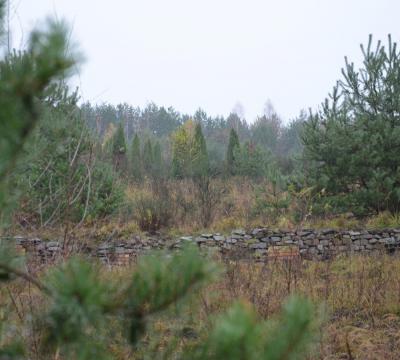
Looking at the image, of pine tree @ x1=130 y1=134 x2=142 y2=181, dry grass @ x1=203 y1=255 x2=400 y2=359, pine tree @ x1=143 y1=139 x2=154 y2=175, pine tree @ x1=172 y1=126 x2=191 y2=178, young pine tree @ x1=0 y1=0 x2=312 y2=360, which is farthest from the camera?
pine tree @ x1=143 y1=139 x2=154 y2=175

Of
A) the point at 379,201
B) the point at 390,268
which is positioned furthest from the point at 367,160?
the point at 390,268

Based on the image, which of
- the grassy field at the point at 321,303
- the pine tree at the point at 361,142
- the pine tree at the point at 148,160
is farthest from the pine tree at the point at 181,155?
the grassy field at the point at 321,303

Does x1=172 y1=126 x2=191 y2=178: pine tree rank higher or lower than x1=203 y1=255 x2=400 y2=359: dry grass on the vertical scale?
higher

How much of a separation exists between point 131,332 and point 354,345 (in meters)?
3.50

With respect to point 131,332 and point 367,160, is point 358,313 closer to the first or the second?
point 131,332

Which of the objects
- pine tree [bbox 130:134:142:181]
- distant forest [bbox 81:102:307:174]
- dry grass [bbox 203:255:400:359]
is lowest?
dry grass [bbox 203:255:400:359]

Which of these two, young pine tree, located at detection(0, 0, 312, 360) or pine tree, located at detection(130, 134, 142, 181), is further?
pine tree, located at detection(130, 134, 142, 181)

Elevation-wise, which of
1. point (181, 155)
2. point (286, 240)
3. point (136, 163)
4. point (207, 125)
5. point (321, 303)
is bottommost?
point (321, 303)

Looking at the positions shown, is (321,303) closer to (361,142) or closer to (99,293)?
(99,293)

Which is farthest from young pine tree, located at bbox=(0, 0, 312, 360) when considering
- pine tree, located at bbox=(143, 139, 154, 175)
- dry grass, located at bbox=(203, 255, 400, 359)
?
pine tree, located at bbox=(143, 139, 154, 175)

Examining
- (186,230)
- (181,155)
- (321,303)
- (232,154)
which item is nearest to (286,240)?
(186,230)

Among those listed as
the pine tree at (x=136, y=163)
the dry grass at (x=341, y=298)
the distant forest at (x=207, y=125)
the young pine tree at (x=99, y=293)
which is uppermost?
the distant forest at (x=207, y=125)

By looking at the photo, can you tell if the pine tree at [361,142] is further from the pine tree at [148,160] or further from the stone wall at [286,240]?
the pine tree at [148,160]

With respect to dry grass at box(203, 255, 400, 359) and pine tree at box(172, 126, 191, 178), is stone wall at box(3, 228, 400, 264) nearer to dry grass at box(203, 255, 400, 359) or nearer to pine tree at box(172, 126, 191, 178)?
dry grass at box(203, 255, 400, 359)
